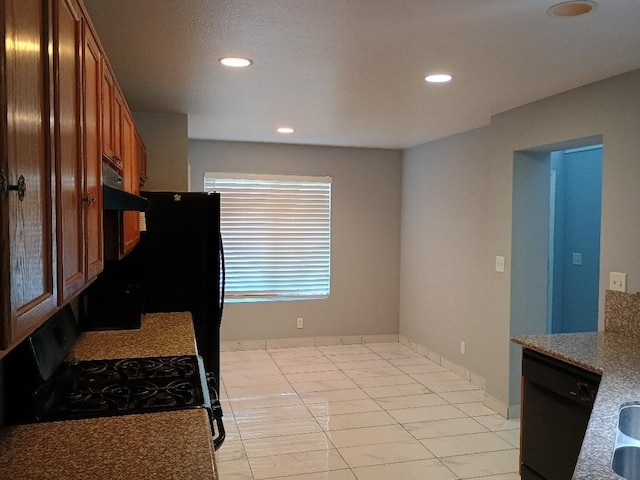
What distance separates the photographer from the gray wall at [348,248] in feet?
19.6

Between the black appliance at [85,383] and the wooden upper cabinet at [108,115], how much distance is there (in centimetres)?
70

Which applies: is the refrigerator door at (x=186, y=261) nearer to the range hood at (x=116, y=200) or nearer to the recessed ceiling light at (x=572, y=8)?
the range hood at (x=116, y=200)

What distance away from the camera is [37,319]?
97 cm

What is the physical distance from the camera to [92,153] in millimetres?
1600

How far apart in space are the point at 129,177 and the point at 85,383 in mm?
1244

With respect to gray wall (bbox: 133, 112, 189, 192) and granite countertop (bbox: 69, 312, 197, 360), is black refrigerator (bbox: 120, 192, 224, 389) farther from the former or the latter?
gray wall (bbox: 133, 112, 189, 192)

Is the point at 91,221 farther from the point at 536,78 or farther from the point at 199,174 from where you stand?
the point at 199,174

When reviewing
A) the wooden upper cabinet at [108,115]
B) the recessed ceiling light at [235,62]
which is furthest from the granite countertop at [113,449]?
the recessed ceiling light at [235,62]

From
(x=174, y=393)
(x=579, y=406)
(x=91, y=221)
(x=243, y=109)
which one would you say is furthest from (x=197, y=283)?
(x=579, y=406)

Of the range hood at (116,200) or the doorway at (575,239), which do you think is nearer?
the range hood at (116,200)

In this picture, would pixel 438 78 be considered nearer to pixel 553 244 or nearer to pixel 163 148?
pixel 163 148

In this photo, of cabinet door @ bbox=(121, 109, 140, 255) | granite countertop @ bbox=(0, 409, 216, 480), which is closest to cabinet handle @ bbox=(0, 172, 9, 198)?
granite countertop @ bbox=(0, 409, 216, 480)

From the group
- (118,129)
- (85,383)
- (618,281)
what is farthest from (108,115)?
(618,281)

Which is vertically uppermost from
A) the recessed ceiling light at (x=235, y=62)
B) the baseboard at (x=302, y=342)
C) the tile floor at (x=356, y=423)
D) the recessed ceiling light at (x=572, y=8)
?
the recessed ceiling light at (x=235, y=62)
